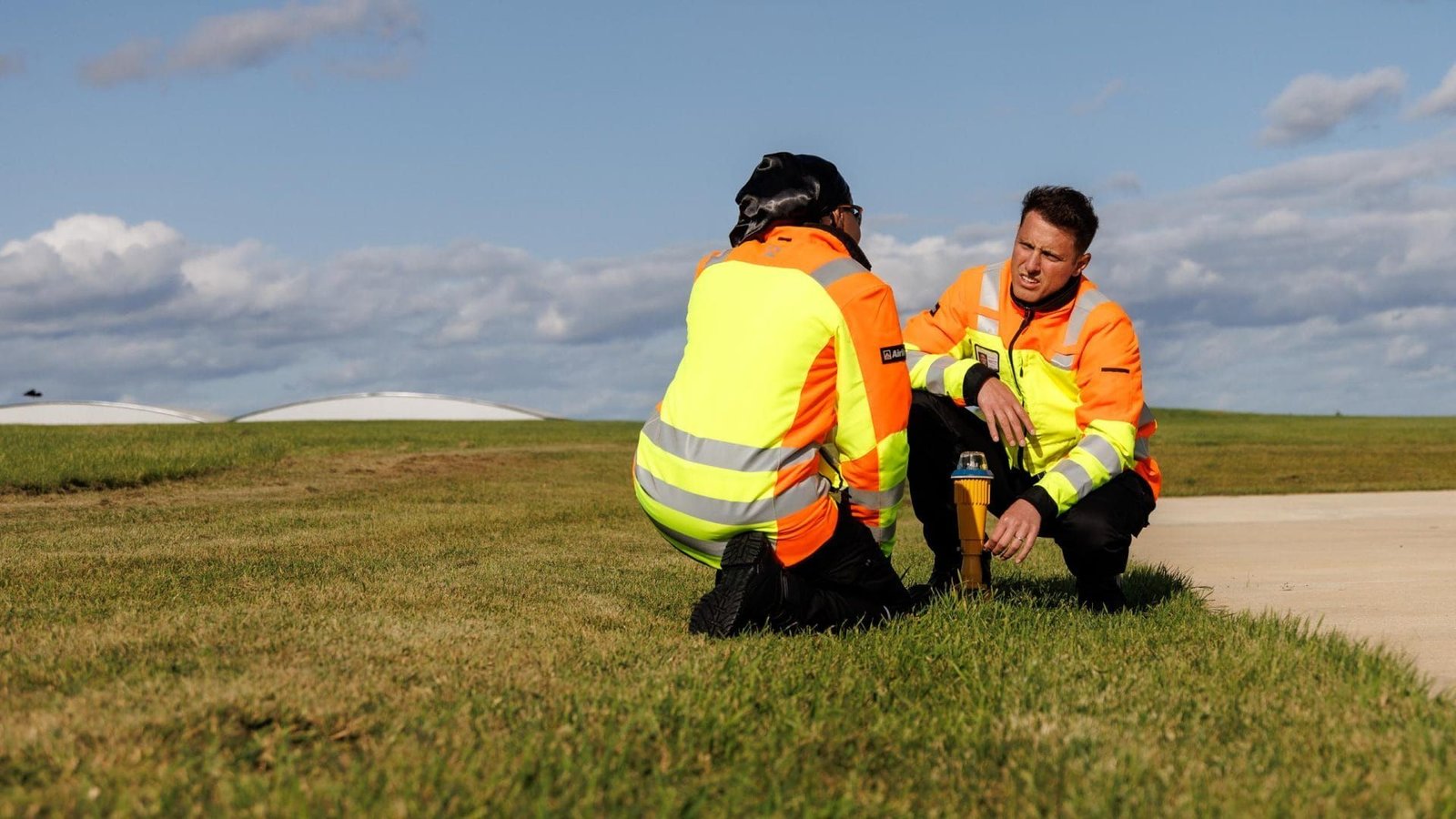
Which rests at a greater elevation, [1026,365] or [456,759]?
[1026,365]

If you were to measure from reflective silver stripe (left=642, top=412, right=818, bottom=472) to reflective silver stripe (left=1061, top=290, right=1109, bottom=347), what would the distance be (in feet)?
4.93

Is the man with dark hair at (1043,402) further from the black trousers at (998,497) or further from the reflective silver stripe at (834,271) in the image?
the reflective silver stripe at (834,271)

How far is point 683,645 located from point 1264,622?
8.17 ft

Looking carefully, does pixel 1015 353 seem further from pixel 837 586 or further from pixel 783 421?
pixel 783 421

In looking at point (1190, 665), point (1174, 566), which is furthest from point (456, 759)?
point (1174, 566)

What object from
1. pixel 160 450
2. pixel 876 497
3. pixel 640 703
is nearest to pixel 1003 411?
pixel 876 497

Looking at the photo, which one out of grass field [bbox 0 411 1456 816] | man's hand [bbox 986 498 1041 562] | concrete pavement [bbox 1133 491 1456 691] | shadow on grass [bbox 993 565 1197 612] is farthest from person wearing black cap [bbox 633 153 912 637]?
concrete pavement [bbox 1133 491 1456 691]

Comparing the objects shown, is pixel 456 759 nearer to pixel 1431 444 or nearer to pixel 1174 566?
pixel 1174 566

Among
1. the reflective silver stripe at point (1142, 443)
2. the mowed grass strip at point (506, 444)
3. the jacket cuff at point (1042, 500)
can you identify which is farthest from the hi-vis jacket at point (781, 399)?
the mowed grass strip at point (506, 444)

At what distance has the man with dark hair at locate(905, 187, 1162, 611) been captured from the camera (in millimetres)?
5234

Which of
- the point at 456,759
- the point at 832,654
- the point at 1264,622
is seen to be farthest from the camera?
the point at 1264,622

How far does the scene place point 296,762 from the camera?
3.03 m

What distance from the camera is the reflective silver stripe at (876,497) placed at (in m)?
4.78

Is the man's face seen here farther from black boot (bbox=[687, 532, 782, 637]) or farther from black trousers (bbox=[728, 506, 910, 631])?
black boot (bbox=[687, 532, 782, 637])
